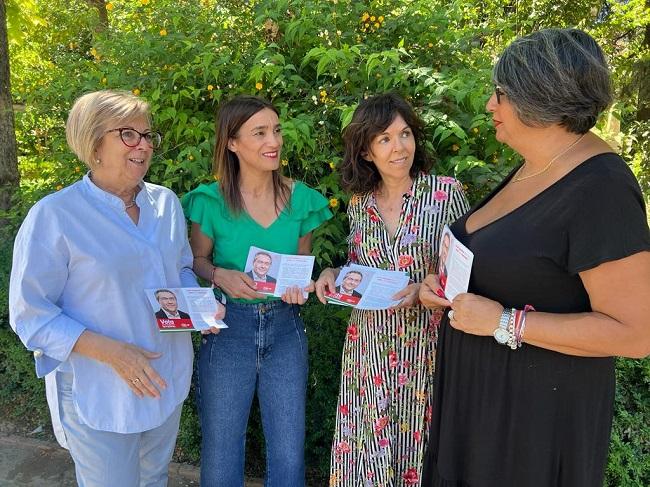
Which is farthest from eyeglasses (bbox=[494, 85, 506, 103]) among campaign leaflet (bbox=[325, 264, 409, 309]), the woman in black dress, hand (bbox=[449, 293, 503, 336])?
campaign leaflet (bbox=[325, 264, 409, 309])

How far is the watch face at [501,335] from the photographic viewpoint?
5.59 feet

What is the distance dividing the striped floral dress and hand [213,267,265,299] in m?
0.51

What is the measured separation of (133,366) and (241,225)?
0.81 m

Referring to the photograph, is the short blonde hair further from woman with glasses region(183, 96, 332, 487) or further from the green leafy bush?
the green leafy bush

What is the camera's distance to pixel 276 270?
8.03 feet

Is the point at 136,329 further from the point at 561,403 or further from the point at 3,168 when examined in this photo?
the point at 3,168

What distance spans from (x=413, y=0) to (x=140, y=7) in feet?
7.29

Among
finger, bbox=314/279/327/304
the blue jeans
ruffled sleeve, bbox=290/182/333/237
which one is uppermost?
ruffled sleeve, bbox=290/182/333/237

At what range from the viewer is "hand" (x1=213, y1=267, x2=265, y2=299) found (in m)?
2.44

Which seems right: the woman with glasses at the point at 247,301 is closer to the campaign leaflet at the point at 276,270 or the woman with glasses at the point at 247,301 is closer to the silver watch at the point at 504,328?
the campaign leaflet at the point at 276,270

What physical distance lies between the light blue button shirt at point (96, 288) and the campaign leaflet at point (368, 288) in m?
0.71

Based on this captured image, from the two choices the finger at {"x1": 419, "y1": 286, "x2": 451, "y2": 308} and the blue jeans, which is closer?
the finger at {"x1": 419, "y1": 286, "x2": 451, "y2": 308}

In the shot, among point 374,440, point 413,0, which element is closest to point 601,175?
point 374,440

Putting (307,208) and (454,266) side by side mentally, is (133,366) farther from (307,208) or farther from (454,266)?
(454,266)
